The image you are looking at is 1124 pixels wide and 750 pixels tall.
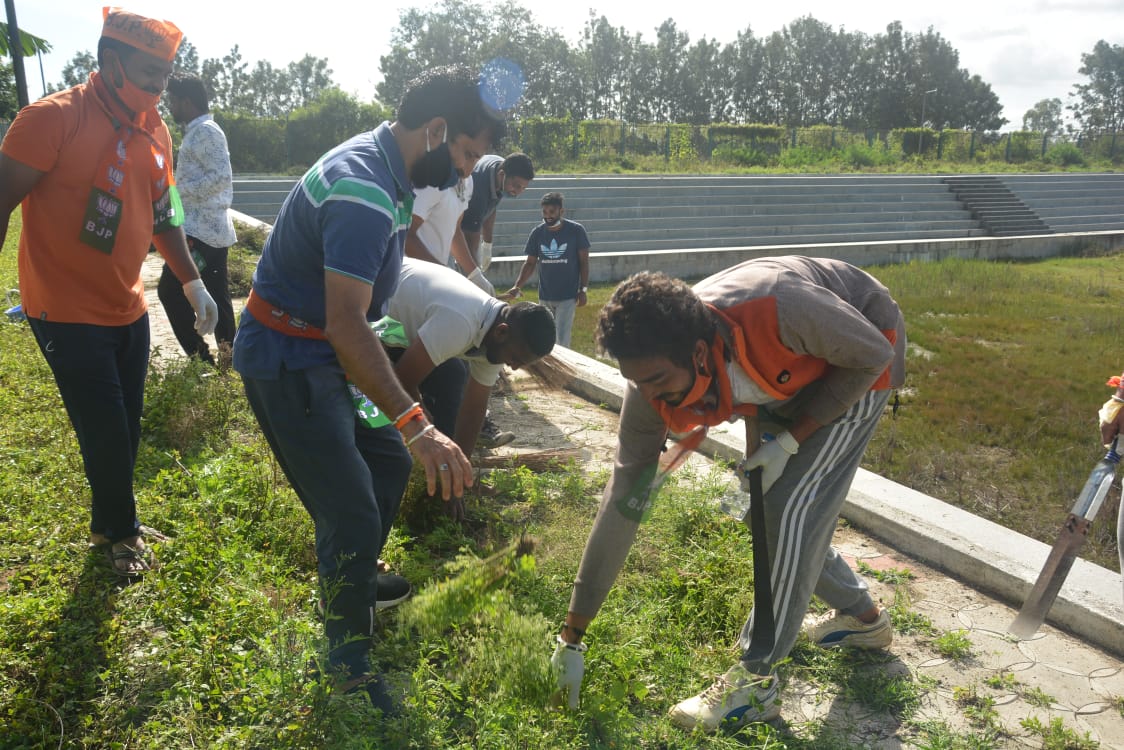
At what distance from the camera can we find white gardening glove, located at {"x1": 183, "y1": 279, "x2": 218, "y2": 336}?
11.6 ft

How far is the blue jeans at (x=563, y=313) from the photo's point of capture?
7441 millimetres

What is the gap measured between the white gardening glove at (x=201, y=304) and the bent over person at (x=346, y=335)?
131 centimetres

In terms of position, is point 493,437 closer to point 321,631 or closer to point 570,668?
point 321,631

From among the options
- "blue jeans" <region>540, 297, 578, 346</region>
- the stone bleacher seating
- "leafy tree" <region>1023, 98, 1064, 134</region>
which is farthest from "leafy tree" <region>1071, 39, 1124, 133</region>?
"blue jeans" <region>540, 297, 578, 346</region>

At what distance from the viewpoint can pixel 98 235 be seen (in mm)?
2902

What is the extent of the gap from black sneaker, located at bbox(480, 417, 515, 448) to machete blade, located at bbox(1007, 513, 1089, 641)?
2.79 metres

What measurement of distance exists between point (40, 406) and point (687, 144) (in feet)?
107

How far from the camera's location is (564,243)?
731 centimetres

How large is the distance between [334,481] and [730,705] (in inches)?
52.0

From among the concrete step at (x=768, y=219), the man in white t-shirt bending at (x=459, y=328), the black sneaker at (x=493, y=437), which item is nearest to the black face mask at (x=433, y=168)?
the man in white t-shirt bending at (x=459, y=328)

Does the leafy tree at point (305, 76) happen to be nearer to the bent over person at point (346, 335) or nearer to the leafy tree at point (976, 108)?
the leafy tree at point (976, 108)

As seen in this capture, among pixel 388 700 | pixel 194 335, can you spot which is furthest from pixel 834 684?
pixel 194 335

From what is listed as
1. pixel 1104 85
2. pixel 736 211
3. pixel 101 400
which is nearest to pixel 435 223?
pixel 101 400

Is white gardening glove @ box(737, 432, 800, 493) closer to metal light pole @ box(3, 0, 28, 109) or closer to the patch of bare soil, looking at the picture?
the patch of bare soil
